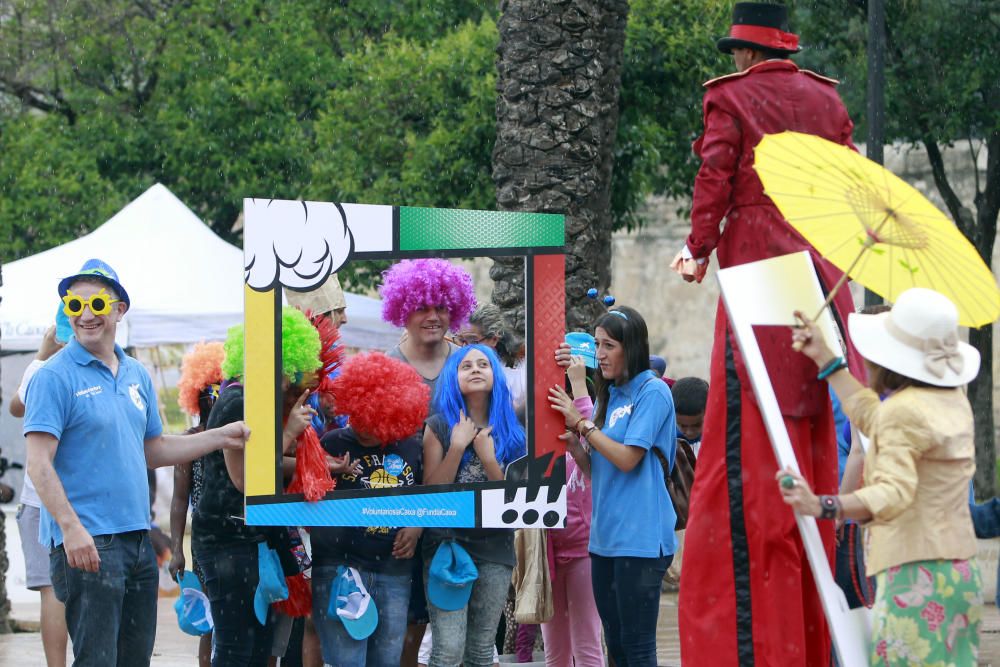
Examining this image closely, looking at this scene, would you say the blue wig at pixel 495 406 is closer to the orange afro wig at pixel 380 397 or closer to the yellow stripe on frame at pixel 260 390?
the orange afro wig at pixel 380 397

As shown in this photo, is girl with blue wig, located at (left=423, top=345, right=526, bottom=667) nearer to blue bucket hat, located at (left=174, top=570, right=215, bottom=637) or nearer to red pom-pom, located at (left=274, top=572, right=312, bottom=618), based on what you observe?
red pom-pom, located at (left=274, top=572, right=312, bottom=618)

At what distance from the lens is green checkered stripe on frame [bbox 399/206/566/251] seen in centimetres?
580

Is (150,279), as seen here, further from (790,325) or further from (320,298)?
(790,325)

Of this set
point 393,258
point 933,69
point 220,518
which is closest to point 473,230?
point 393,258

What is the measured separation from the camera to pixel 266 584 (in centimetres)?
603

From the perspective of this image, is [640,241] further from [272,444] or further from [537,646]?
[272,444]

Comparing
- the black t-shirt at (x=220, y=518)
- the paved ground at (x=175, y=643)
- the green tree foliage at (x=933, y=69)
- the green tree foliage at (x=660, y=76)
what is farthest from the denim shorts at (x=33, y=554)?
the green tree foliage at (x=933, y=69)

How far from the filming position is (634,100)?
12914mm

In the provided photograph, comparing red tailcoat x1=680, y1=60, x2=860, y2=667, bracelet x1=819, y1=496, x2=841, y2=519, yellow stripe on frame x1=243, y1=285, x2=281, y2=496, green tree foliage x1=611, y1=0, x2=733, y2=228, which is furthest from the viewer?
green tree foliage x1=611, y1=0, x2=733, y2=228

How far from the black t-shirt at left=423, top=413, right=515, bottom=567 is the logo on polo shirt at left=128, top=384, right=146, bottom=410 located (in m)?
1.19

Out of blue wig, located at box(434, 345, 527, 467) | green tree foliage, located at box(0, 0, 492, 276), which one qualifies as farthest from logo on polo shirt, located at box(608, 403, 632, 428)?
green tree foliage, located at box(0, 0, 492, 276)

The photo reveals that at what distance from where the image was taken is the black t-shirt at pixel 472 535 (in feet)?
19.6

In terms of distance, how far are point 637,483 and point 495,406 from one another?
0.72 metres

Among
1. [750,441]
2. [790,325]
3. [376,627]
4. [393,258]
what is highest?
[393,258]
